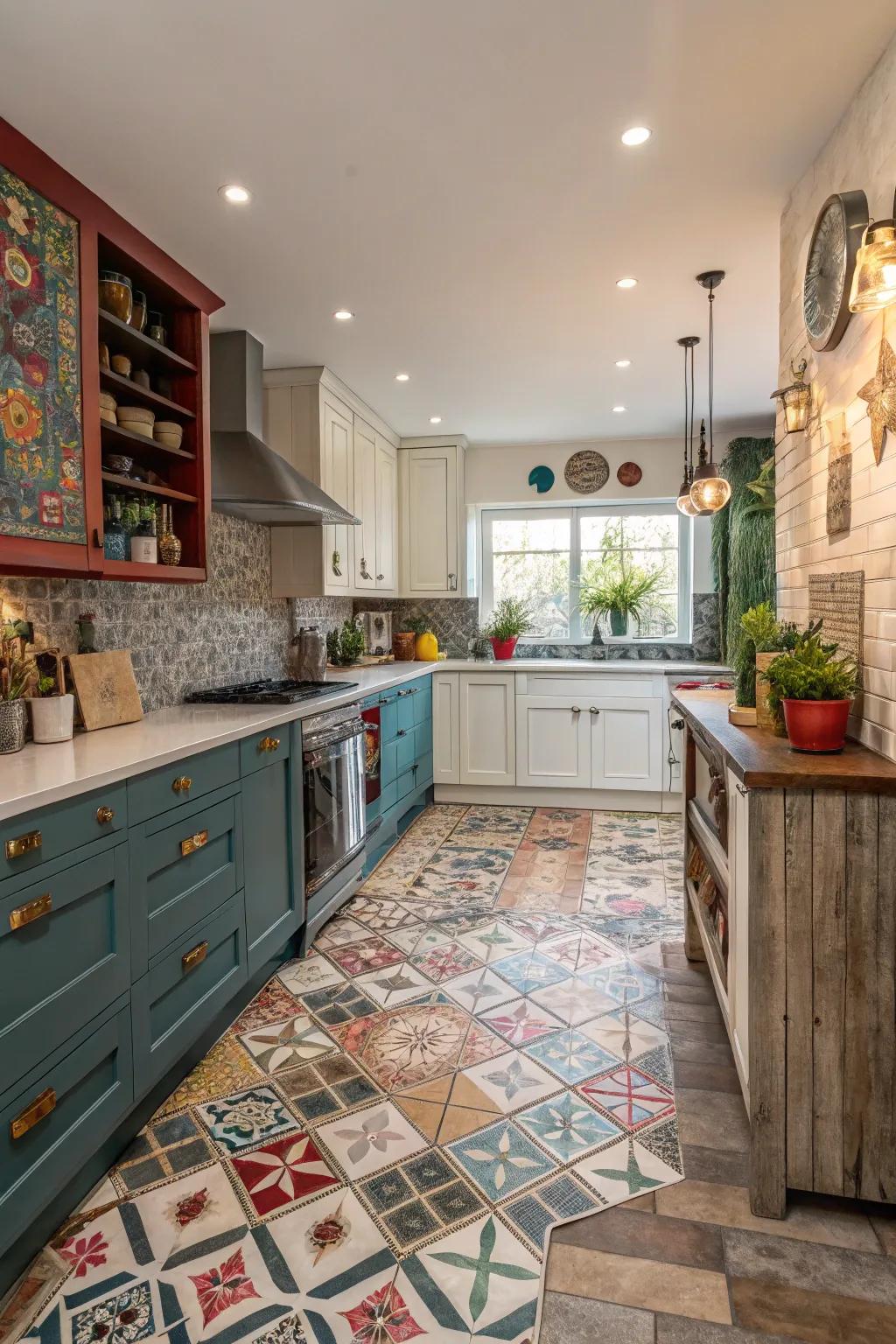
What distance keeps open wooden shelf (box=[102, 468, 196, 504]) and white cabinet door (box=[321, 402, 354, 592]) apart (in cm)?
126

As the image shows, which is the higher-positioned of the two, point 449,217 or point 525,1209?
point 449,217

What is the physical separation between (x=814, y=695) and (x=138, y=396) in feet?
7.41

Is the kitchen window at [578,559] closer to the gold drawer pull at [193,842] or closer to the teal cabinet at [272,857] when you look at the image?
the teal cabinet at [272,857]

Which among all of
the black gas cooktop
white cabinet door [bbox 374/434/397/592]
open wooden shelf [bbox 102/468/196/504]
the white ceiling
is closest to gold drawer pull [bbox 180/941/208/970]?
the black gas cooktop

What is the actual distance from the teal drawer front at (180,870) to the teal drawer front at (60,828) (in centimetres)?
10

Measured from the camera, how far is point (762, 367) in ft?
13.1

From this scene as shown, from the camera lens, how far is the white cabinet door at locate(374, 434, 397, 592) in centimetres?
498

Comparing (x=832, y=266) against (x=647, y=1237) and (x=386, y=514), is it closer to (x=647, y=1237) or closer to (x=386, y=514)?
(x=647, y=1237)

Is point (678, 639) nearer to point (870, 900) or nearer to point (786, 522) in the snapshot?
point (786, 522)

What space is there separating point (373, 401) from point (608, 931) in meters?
3.16

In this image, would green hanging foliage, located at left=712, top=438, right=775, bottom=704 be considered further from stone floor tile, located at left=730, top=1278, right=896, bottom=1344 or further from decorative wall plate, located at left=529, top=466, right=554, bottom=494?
stone floor tile, located at left=730, top=1278, right=896, bottom=1344

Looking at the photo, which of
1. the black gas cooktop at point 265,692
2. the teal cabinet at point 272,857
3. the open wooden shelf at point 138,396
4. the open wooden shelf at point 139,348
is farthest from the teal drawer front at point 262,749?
the open wooden shelf at point 139,348

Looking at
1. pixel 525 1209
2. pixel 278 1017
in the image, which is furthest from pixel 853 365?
pixel 278 1017

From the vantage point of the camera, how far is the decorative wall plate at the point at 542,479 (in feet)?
18.5
